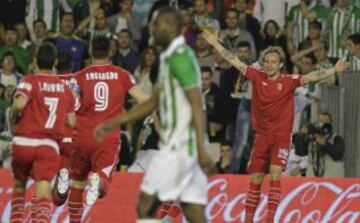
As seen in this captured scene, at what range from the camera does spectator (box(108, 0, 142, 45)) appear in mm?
22906

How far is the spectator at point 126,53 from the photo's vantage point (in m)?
22.1

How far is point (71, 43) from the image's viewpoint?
22.0 meters

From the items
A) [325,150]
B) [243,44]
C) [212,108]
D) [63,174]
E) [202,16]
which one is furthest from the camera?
[202,16]

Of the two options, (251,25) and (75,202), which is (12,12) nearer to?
(251,25)

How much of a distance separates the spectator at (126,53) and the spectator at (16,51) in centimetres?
155

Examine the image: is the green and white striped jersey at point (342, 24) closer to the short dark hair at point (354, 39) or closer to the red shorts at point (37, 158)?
the short dark hair at point (354, 39)

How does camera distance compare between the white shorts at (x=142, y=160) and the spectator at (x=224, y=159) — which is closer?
the white shorts at (x=142, y=160)

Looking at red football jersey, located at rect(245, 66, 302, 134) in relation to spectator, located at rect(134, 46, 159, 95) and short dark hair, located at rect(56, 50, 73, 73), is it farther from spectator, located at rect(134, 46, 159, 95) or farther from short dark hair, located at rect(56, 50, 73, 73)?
spectator, located at rect(134, 46, 159, 95)

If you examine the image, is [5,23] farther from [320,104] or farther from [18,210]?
[18,210]

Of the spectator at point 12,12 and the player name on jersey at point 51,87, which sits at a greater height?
the spectator at point 12,12

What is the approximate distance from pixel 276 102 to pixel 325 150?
141 inches

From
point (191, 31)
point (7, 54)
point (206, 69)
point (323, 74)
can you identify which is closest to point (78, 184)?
point (323, 74)

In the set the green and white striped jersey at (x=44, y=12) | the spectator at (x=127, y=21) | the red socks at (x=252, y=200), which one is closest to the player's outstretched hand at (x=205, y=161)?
the red socks at (x=252, y=200)

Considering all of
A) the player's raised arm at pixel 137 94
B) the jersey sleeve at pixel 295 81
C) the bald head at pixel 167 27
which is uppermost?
the bald head at pixel 167 27
